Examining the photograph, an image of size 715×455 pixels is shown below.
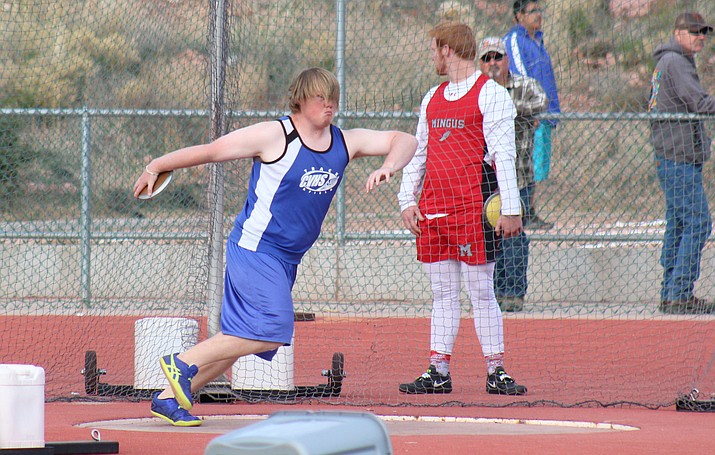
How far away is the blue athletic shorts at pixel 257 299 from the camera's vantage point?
5.76m

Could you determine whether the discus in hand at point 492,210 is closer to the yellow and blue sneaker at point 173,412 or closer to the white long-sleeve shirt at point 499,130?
→ the white long-sleeve shirt at point 499,130

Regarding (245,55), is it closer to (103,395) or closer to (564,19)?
(103,395)

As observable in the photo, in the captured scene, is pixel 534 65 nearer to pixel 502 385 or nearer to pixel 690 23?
pixel 690 23

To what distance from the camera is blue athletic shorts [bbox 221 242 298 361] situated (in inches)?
227

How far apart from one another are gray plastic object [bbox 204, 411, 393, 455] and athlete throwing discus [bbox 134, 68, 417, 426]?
8.19 ft

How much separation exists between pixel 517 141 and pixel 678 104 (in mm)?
1415

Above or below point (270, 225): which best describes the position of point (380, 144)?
above

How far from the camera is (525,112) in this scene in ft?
31.8

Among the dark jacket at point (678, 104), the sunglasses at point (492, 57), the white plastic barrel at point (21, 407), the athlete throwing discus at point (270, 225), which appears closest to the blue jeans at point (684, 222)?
the dark jacket at point (678, 104)

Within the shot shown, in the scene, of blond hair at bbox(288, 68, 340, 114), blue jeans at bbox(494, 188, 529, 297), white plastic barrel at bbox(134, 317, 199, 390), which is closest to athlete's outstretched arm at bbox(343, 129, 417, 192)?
blond hair at bbox(288, 68, 340, 114)

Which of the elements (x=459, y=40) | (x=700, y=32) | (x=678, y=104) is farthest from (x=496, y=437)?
→ (x=700, y=32)

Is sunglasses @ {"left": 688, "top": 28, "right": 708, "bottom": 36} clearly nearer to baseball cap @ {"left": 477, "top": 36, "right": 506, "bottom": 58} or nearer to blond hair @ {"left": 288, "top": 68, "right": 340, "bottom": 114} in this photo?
baseball cap @ {"left": 477, "top": 36, "right": 506, "bottom": 58}

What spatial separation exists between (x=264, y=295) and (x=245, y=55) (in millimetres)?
2798

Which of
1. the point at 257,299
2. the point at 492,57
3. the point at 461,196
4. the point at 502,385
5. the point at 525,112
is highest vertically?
the point at 492,57
